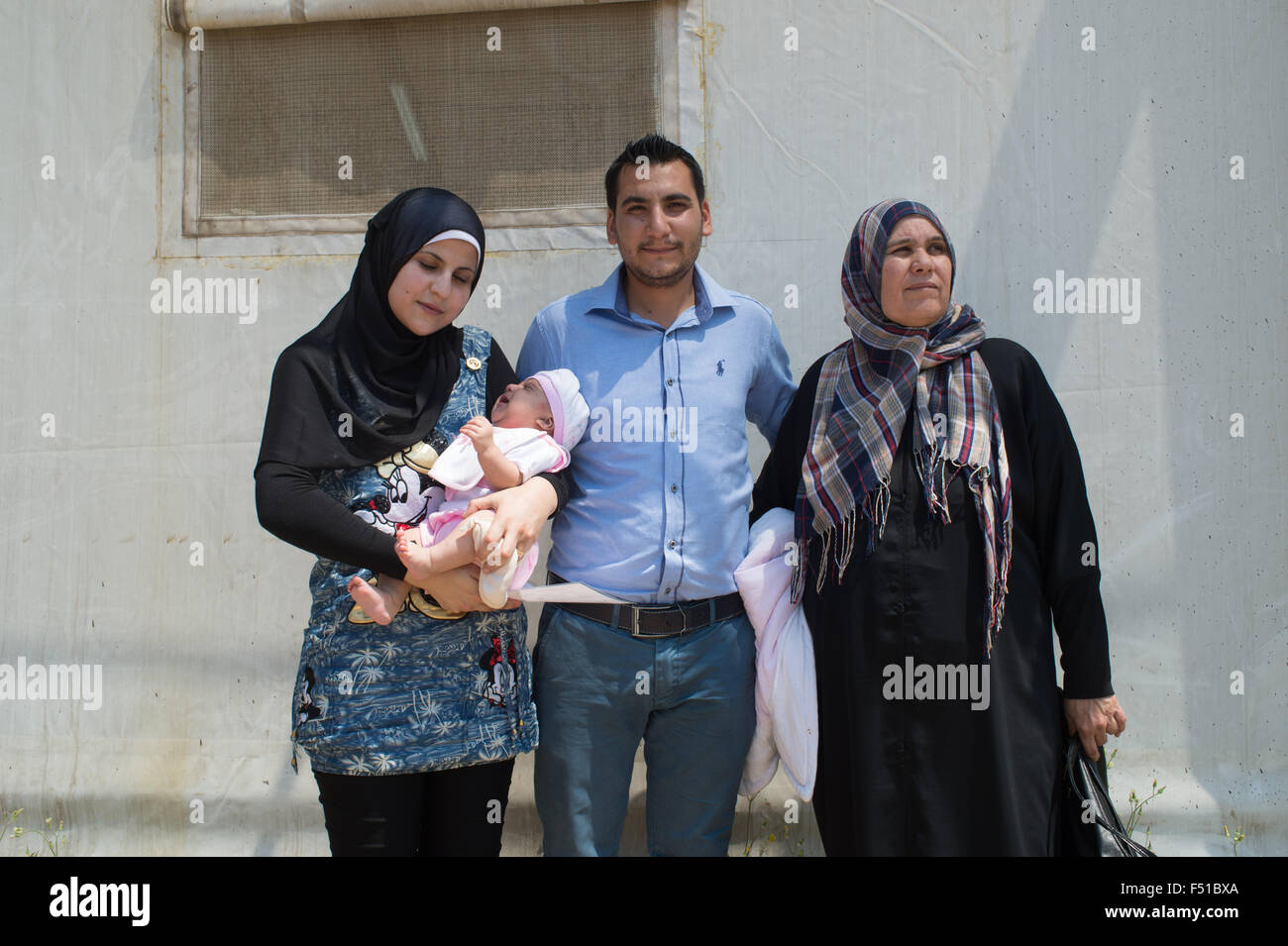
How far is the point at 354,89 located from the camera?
3332mm

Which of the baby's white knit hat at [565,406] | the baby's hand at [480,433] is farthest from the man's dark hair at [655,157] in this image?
the baby's hand at [480,433]

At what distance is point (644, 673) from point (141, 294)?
95.3 inches

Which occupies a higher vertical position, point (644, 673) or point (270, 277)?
point (270, 277)

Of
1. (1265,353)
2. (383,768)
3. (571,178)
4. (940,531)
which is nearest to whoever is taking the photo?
(383,768)

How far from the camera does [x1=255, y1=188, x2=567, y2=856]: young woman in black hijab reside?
1971 millimetres

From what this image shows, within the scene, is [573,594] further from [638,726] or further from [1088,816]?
[1088,816]

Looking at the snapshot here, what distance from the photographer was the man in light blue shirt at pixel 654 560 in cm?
223

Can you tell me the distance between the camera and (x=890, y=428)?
212 cm

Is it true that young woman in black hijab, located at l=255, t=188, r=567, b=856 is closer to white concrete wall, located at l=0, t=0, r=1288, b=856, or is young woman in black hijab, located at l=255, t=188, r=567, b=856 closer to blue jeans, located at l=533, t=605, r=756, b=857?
blue jeans, located at l=533, t=605, r=756, b=857

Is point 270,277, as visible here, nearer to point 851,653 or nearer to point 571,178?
point 571,178

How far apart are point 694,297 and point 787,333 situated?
0.81m

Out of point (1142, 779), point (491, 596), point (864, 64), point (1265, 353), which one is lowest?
point (1142, 779)
